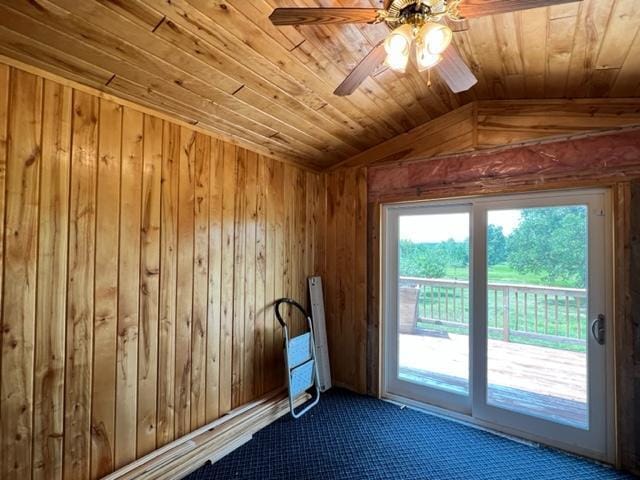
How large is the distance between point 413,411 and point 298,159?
2.58m

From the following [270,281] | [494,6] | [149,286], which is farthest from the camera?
[270,281]

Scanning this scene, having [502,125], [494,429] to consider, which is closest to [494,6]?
[502,125]

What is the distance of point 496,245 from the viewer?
2.61 m

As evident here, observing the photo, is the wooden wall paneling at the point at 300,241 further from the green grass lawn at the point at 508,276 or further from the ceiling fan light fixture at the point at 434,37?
the ceiling fan light fixture at the point at 434,37

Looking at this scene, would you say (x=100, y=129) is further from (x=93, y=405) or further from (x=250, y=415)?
(x=250, y=415)

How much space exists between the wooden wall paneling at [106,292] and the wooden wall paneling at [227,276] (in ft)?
2.50

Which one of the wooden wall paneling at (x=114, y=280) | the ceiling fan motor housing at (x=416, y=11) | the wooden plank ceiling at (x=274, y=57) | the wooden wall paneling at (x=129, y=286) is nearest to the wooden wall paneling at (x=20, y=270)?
the wooden wall paneling at (x=114, y=280)

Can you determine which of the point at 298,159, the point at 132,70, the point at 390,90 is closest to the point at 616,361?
the point at 390,90

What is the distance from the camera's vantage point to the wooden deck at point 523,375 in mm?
2330

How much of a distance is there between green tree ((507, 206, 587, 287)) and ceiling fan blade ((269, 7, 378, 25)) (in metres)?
2.00

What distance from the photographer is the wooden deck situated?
7.64 feet

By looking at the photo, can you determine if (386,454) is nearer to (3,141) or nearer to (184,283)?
(184,283)

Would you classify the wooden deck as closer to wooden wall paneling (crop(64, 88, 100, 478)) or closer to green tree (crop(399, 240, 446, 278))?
green tree (crop(399, 240, 446, 278))

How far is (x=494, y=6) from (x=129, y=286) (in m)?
2.26
